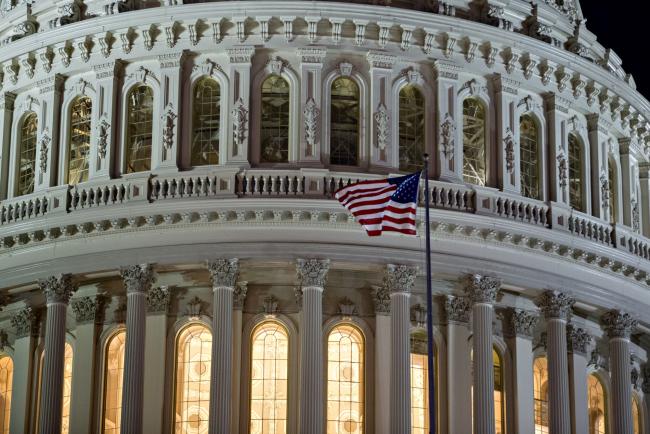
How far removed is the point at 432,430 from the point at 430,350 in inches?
82.7

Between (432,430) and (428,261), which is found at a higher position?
(428,261)

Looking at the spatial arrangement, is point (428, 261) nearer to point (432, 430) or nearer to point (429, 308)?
point (429, 308)

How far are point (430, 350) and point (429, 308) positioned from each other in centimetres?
100

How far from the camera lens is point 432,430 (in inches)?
1889

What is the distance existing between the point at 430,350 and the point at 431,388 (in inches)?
46.7

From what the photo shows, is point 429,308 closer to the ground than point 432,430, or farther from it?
farther from it

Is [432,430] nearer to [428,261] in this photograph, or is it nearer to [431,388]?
[431,388]

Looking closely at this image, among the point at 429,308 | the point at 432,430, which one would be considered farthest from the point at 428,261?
the point at 432,430

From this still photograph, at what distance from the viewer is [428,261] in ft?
161

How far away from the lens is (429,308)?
1932 inches

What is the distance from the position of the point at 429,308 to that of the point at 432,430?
3.00 metres

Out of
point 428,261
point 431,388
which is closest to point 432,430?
→ point 431,388

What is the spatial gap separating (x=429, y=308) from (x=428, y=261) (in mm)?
1120
